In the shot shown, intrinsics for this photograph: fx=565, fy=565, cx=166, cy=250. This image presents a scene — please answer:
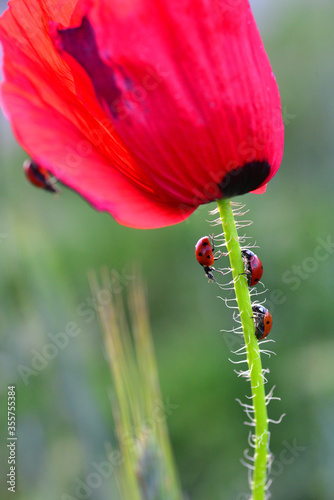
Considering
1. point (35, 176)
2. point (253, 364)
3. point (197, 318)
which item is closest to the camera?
point (253, 364)

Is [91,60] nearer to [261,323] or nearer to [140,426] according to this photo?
[261,323]

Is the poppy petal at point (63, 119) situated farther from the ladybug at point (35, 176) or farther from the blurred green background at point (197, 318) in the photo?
the blurred green background at point (197, 318)

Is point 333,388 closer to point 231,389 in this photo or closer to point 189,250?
point 231,389

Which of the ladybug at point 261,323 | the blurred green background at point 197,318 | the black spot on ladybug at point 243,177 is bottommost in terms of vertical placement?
the blurred green background at point 197,318

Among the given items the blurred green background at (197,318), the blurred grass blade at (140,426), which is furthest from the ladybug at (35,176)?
the blurred green background at (197,318)

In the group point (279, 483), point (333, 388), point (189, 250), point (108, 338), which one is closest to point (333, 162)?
point (189, 250)

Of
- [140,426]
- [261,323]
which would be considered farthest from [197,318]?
[261,323]

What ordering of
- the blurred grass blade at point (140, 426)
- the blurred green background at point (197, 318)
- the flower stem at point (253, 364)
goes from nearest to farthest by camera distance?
the flower stem at point (253, 364)
the blurred grass blade at point (140, 426)
the blurred green background at point (197, 318)
